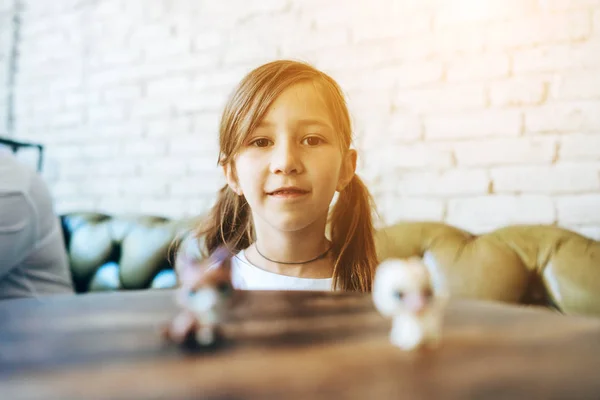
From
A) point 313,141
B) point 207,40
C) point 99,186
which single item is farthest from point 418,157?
point 99,186

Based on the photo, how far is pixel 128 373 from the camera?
338 millimetres

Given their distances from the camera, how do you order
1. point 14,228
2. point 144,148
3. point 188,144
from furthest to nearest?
point 144,148, point 188,144, point 14,228

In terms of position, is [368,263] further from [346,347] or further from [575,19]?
[575,19]

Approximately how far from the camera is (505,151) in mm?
1193

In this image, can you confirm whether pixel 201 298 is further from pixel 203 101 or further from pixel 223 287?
pixel 203 101

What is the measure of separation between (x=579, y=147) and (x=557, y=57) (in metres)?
0.22

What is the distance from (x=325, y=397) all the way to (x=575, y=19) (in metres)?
1.17

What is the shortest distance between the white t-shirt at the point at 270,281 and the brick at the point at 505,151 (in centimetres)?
58

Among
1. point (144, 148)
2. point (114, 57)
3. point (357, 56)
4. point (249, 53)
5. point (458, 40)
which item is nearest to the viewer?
point (458, 40)

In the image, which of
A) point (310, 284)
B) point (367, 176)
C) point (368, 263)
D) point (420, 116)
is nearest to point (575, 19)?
point (420, 116)

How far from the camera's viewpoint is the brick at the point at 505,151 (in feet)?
3.80

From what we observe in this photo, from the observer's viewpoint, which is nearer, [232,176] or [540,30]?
[232,176]

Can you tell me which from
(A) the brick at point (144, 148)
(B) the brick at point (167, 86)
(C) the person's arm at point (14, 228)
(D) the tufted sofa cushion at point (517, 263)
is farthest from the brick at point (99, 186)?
(D) the tufted sofa cushion at point (517, 263)

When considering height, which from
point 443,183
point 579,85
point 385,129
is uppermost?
point 579,85
